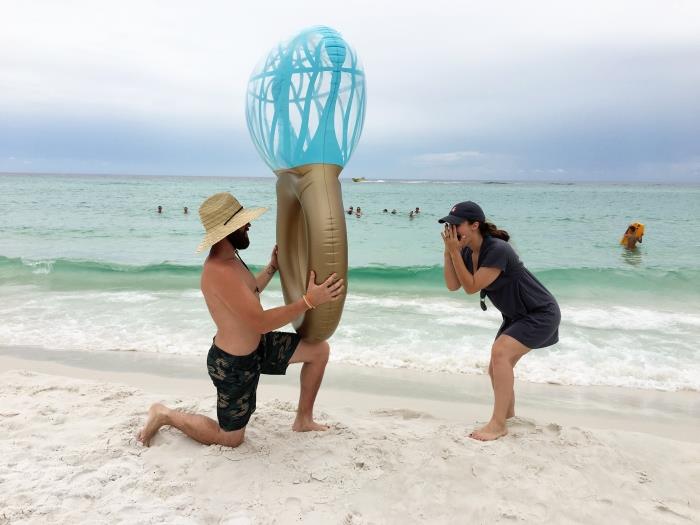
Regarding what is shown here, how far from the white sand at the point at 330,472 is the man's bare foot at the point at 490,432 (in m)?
0.07

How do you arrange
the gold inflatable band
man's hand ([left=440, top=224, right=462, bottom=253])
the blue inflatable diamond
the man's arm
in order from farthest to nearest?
man's hand ([left=440, top=224, right=462, bottom=253]) < the blue inflatable diamond < the gold inflatable band < the man's arm

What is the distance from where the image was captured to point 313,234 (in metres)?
2.89

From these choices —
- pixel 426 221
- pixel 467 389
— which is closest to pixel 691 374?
pixel 467 389

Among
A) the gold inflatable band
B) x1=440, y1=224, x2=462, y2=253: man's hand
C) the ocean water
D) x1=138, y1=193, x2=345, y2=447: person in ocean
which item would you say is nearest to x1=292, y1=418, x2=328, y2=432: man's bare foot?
x1=138, y1=193, x2=345, y2=447: person in ocean

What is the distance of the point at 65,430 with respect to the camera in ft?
11.0

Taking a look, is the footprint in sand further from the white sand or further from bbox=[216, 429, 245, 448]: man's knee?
bbox=[216, 429, 245, 448]: man's knee

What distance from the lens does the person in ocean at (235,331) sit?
273cm

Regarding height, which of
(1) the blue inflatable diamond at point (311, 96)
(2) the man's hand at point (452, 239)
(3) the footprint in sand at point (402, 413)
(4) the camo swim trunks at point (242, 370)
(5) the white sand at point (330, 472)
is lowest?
(3) the footprint in sand at point (402, 413)

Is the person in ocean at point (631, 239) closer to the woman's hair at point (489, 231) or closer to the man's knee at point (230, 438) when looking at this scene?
the woman's hair at point (489, 231)

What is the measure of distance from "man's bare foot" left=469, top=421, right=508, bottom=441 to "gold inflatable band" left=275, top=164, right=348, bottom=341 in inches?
49.1

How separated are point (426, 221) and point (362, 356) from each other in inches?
829

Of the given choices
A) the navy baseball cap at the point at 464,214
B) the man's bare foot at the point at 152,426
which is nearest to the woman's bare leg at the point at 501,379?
the navy baseball cap at the point at 464,214

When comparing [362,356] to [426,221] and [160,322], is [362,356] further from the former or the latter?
[426,221]

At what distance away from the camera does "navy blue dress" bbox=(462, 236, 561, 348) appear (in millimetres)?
3361
